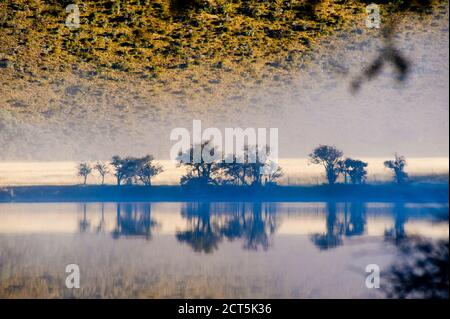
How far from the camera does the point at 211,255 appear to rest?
10.2 meters

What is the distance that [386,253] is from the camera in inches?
378

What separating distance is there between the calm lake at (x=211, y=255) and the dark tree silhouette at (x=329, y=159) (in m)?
8.43

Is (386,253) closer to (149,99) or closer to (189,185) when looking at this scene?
(149,99)

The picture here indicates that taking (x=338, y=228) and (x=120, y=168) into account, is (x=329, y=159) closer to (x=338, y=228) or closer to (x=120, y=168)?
(x=120, y=168)

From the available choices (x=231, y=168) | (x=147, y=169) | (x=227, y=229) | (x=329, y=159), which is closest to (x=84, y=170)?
(x=147, y=169)

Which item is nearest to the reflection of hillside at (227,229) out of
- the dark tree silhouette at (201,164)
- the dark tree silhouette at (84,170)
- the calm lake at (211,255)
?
the calm lake at (211,255)

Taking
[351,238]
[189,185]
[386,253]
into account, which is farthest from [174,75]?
[386,253]

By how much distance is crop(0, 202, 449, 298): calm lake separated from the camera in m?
7.68

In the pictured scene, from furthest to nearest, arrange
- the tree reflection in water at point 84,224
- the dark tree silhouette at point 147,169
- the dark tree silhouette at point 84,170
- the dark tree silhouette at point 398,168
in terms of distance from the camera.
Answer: the dark tree silhouette at point 84,170 → the dark tree silhouette at point 147,169 → the dark tree silhouette at point 398,168 → the tree reflection in water at point 84,224

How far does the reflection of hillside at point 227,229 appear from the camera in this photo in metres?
11.5

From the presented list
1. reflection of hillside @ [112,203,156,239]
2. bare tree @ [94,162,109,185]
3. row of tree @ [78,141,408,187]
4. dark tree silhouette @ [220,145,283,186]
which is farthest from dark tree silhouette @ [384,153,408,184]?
bare tree @ [94,162,109,185]

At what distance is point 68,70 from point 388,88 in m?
12.9

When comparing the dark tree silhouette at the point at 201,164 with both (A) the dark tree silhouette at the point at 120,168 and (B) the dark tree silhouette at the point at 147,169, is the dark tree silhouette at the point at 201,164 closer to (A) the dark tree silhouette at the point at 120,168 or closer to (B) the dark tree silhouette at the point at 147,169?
(B) the dark tree silhouette at the point at 147,169

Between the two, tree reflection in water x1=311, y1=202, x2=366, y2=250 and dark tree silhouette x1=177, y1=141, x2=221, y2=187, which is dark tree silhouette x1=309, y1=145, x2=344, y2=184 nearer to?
dark tree silhouette x1=177, y1=141, x2=221, y2=187
